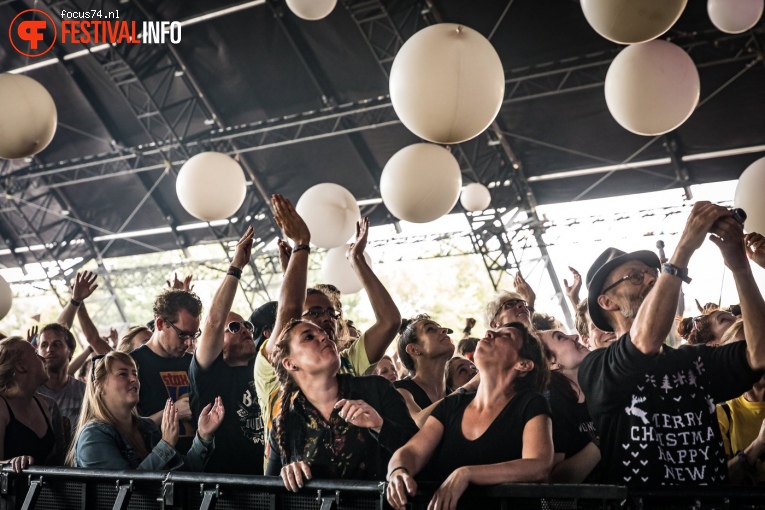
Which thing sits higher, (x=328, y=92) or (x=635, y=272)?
(x=328, y=92)

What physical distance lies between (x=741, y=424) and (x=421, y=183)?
2217 millimetres

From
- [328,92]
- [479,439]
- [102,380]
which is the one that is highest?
[328,92]

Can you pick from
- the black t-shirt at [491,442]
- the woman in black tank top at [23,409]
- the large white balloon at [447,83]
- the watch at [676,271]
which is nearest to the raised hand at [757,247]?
the watch at [676,271]

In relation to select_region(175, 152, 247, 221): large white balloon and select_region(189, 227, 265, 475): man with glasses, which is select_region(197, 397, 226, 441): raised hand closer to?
select_region(189, 227, 265, 475): man with glasses

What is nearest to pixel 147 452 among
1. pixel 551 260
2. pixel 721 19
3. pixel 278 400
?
pixel 278 400

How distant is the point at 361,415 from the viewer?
1986 millimetres

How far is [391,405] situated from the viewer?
216 cm

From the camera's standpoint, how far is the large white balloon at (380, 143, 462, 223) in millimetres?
4328

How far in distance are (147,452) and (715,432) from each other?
1.90 m

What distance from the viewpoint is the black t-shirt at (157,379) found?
3.01 metres

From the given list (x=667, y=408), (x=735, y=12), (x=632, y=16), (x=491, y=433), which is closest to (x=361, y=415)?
(x=491, y=433)

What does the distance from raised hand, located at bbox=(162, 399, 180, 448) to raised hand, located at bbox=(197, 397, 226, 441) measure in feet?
0.35

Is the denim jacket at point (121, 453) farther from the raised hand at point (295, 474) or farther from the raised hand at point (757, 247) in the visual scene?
the raised hand at point (757, 247)

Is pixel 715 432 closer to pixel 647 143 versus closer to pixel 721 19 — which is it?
pixel 721 19
